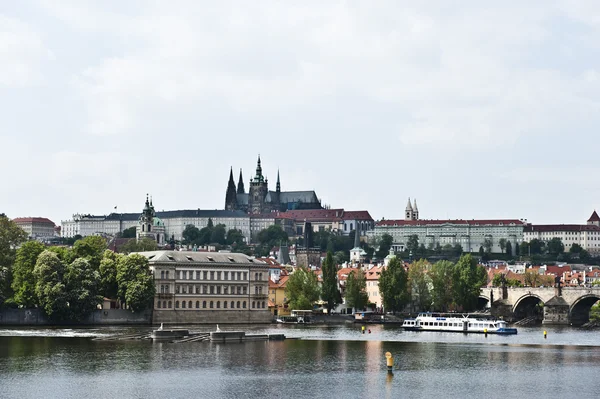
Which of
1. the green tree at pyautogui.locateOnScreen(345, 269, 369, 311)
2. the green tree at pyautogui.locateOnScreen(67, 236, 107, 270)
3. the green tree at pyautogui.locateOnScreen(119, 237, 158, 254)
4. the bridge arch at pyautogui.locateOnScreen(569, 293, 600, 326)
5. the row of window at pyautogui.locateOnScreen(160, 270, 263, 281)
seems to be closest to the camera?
the green tree at pyautogui.locateOnScreen(67, 236, 107, 270)

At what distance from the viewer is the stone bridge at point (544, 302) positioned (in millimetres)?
134000

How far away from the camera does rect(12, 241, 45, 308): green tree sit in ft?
364

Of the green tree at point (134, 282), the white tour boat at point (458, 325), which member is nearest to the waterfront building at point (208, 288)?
the green tree at point (134, 282)

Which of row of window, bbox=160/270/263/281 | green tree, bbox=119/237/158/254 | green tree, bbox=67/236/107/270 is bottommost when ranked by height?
row of window, bbox=160/270/263/281

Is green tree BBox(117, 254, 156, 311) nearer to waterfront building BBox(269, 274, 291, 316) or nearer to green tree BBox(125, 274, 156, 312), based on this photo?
green tree BBox(125, 274, 156, 312)

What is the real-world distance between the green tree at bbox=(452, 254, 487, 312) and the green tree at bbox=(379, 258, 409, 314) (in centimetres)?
614

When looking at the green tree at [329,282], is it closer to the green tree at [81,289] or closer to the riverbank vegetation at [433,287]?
the riverbank vegetation at [433,287]

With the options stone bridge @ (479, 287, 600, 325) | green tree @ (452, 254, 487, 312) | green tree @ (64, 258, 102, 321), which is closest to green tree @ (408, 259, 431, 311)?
green tree @ (452, 254, 487, 312)

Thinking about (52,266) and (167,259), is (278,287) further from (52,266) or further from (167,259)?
(52,266)

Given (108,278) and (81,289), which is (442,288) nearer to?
Answer: (108,278)

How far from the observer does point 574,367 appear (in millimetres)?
70688

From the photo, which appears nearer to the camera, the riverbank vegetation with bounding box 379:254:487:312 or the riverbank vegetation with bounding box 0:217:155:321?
the riverbank vegetation with bounding box 0:217:155:321

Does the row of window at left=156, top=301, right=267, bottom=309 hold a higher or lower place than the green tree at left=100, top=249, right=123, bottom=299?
lower

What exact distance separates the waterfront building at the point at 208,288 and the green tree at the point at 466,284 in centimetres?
2296
